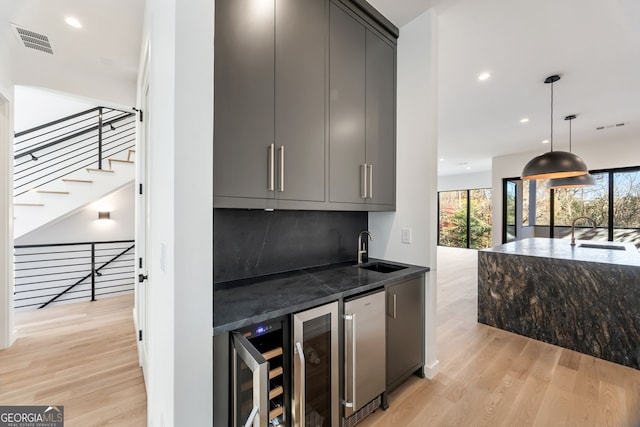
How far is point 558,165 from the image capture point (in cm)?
293

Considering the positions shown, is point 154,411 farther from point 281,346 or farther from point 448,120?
point 448,120

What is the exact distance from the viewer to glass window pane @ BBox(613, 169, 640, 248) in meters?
5.25

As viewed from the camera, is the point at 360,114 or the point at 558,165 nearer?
the point at 360,114

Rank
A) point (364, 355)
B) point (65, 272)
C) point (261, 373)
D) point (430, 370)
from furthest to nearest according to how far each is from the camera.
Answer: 1. point (65, 272)
2. point (430, 370)
3. point (364, 355)
4. point (261, 373)

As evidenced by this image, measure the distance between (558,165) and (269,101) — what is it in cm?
326

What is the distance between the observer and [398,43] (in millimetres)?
2346

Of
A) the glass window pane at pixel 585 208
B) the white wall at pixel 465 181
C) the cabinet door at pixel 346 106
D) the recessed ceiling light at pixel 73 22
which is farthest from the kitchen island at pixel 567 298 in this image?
the white wall at pixel 465 181

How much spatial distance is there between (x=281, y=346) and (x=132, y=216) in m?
5.35

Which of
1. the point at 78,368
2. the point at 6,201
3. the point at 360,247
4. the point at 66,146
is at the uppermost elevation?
the point at 66,146

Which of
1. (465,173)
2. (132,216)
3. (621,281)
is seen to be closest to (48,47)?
(132,216)

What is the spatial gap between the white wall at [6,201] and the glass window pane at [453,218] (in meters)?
10.9

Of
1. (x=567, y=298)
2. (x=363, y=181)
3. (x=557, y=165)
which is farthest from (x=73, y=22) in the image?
(x=567, y=298)

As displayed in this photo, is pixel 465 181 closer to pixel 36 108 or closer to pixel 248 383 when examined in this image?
pixel 248 383

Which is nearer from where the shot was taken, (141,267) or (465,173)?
(141,267)
